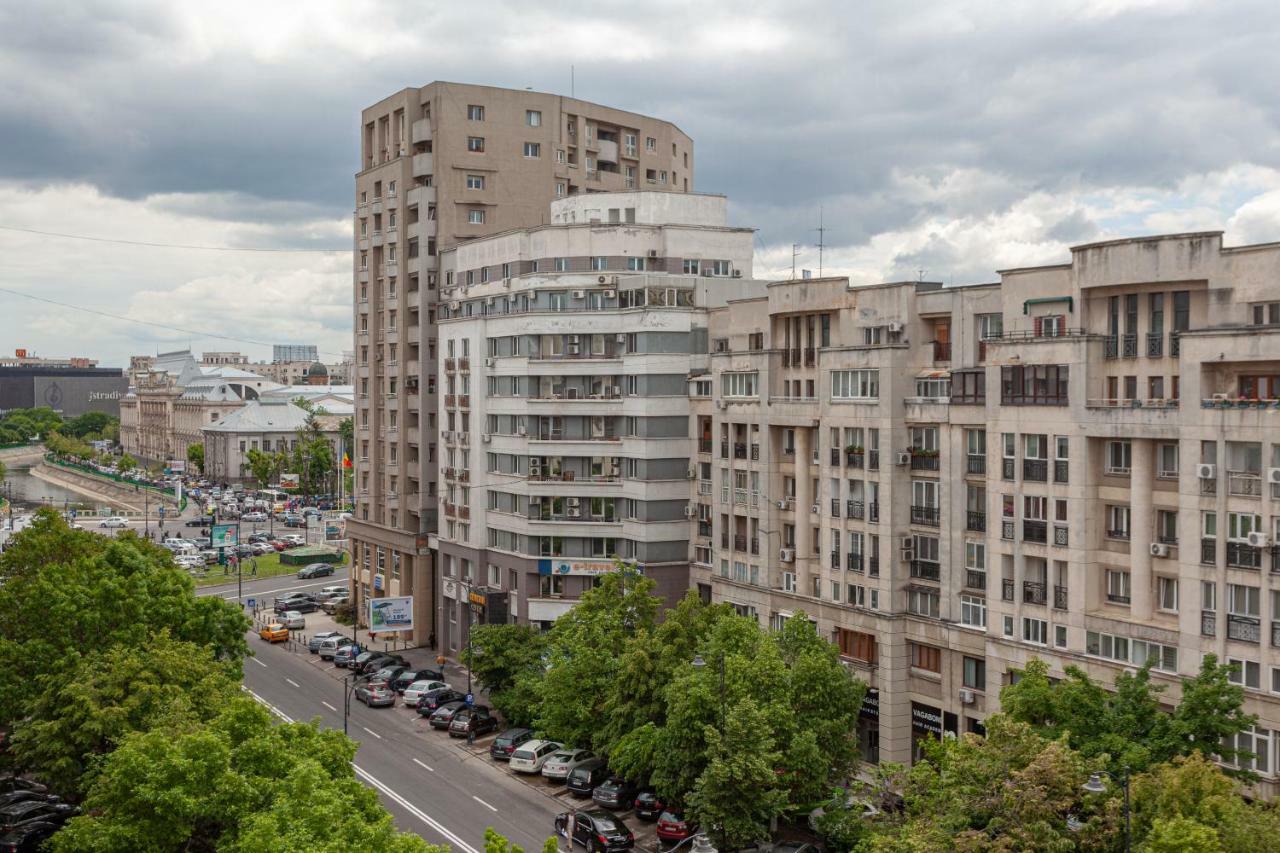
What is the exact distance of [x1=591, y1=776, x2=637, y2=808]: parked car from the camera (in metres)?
56.9

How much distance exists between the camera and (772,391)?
68125 millimetres

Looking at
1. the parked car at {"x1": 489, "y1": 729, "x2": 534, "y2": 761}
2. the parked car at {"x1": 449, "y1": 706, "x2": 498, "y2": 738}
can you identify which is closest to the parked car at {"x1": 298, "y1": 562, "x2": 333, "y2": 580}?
the parked car at {"x1": 449, "y1": 706, "x2": 498, "y2": 738}

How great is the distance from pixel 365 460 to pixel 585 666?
168ft

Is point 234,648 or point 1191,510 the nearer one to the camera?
point 1191,510

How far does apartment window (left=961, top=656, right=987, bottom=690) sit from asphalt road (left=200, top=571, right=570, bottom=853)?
64.7ft

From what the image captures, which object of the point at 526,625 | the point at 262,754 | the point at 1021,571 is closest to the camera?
the point at 262,754

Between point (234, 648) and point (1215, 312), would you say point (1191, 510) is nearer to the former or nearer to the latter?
point (1215, 312)

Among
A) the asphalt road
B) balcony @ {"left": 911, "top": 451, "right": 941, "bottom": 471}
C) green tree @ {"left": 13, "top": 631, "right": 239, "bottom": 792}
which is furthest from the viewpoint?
balcony @ {"left": 911, "top": 451, "right": 941, "bottom": 471}

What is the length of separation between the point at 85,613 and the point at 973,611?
1635 inches

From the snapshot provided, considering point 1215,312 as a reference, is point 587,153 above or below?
above

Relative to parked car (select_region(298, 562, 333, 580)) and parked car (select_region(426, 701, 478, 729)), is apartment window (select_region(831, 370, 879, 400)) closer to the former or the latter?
parked car (select_region(426, 701, 478, 729))

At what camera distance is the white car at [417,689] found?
3044 inches

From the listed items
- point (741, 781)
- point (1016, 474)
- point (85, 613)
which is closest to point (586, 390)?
point (1016, 474)

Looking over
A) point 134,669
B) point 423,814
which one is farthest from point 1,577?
point 423,814
